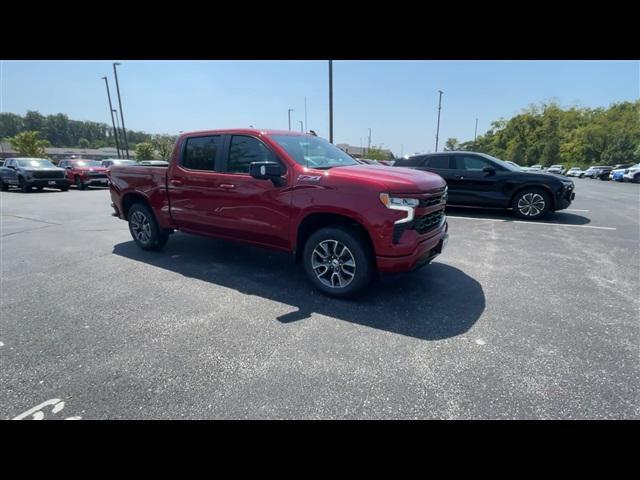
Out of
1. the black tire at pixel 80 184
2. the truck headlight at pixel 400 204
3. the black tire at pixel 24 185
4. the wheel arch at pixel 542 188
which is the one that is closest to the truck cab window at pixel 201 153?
the truck headlight at pixel 400 204

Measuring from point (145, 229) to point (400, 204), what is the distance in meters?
4.45

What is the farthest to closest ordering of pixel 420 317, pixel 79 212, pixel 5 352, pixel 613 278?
1. pixel 79 212
2. pixel 613 278
3. pixel 420 317
4. pixel 5 352

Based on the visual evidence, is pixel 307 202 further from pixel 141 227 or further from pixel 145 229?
pixel 141 227

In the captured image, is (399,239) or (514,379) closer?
(514,379)

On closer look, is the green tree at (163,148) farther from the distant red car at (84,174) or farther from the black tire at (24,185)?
the black tire at (24,185)

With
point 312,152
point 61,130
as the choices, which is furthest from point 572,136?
point 61,130

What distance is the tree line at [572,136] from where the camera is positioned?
42.8 meters

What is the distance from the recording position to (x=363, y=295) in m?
3.72

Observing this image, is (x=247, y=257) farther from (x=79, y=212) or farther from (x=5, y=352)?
(x=79, y=212)
